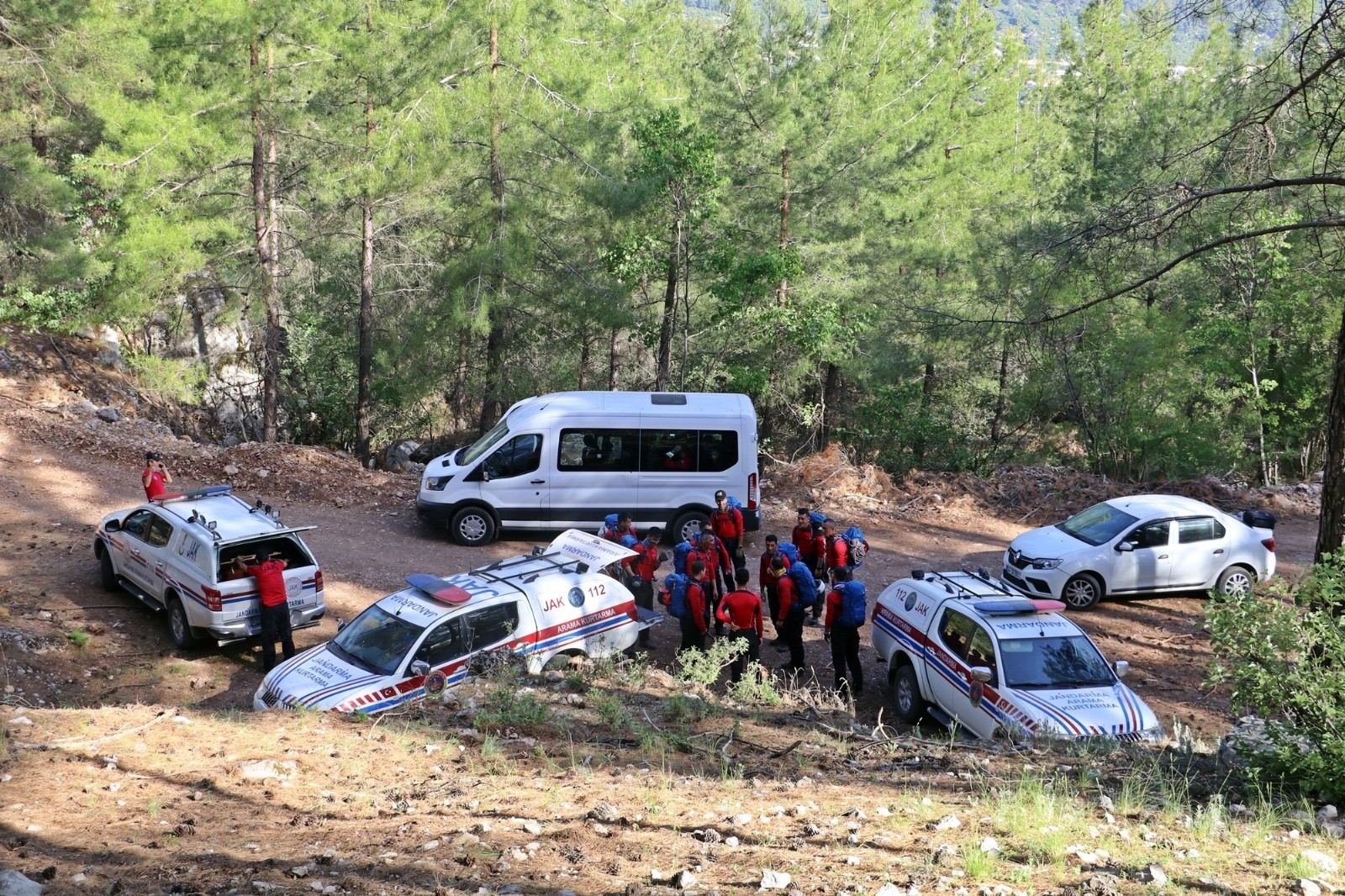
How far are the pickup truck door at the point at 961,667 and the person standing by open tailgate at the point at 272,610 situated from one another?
6970 millimetres

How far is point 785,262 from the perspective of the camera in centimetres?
2266

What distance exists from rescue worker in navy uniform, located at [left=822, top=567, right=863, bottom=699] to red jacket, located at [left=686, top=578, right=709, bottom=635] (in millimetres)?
1387

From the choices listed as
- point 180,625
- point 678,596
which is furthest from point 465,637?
point 180,625

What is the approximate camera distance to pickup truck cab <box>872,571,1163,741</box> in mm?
9383

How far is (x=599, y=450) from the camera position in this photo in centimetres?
1653

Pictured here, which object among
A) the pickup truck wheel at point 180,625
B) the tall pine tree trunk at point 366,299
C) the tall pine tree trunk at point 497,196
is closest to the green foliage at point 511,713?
the pickup truck wheel at point 180,625

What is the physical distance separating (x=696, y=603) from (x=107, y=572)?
26.6 feet

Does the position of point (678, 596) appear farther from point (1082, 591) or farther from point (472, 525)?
point (1082, 591)

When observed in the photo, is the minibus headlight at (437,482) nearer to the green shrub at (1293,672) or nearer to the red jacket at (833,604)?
the red jacket at (833,604)

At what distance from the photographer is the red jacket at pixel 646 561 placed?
505 inches

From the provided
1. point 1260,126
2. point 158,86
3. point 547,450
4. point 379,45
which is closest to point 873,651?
point 547,450

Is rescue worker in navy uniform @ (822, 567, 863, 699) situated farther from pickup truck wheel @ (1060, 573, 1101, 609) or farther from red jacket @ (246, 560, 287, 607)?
red jacket @ (246, 560, 287, 607)

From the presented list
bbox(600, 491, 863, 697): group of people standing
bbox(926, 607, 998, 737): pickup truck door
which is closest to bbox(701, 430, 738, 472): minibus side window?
bbox(600, 491, 863, 697): group of people standing

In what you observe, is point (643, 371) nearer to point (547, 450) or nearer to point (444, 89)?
point (444, 89)
